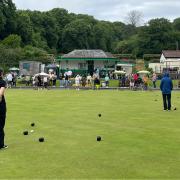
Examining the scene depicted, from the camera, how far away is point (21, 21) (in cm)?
11162

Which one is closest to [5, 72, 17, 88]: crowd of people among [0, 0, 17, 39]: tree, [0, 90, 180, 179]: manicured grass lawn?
[0, 90, 180, 179]: manicured grass lawn

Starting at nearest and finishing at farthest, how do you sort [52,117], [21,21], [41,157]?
1. [41,157]
2. [52,117]
3. [21,21]

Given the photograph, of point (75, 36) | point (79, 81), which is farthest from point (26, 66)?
point (75, 36)

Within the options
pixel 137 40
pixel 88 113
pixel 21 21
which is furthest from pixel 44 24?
pixel 88 113

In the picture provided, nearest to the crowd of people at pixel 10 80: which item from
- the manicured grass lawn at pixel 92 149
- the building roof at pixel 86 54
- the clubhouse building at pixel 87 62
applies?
the clubhouse building at pixel 87 62

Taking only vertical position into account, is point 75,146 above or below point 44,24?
below

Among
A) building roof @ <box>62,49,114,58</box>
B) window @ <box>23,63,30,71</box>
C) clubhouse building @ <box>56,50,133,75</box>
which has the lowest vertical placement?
window @ <box>23,63,30,71</box>

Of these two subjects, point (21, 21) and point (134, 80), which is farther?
point (21, 21)

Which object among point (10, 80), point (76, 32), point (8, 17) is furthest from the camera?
point (76, 32)

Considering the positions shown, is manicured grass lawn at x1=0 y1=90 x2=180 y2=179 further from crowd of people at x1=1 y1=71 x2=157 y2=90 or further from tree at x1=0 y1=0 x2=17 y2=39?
tree at x1=0 y1=0 x2=17 y2=39

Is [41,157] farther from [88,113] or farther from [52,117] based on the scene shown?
[88,113]

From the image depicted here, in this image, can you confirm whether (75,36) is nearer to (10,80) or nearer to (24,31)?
(24,31)

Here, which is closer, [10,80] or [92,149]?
[92,149]

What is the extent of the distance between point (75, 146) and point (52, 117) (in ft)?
24.7
